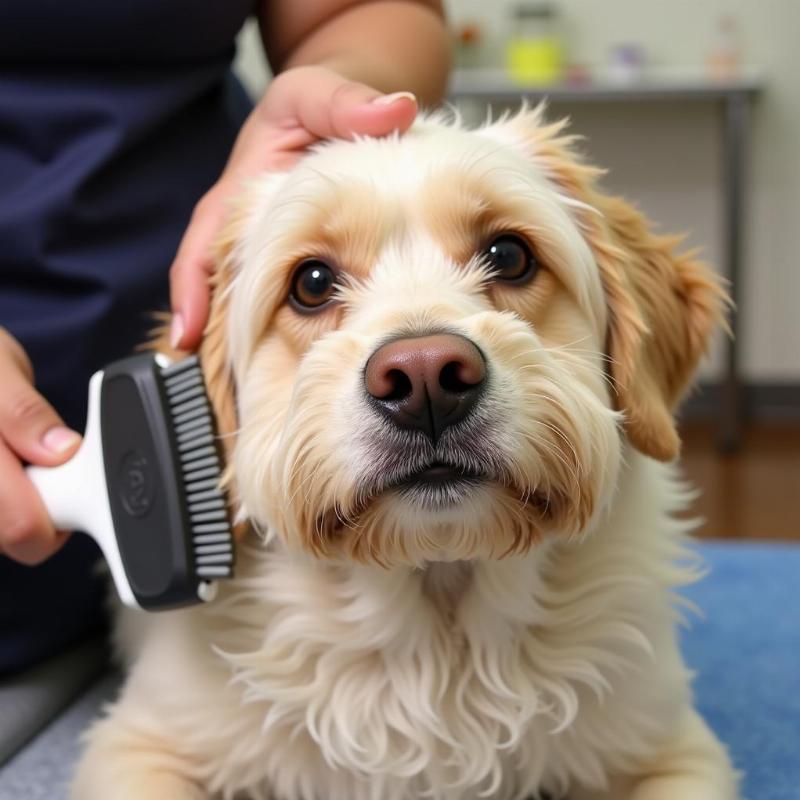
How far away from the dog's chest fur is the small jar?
9.57 ft

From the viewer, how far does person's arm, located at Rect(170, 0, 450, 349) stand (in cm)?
95

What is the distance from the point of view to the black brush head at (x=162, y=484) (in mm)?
846

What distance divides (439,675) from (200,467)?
245 mm

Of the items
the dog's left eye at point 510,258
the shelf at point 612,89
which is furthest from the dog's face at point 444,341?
the shelf at point 612,89

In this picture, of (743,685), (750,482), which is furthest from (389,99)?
(750,482)

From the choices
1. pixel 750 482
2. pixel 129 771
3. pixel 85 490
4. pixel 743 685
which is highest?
pixel 85 490

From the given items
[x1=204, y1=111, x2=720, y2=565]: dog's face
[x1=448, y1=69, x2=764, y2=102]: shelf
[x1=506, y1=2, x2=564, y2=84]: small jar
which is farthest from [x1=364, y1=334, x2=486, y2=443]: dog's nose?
[x1=506, y1=2, x2=564, y2=84]: small jar

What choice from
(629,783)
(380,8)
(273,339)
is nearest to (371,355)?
(273,339)

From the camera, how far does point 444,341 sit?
70cm

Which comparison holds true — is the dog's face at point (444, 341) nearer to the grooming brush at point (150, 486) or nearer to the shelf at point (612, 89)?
the grooming brush at point (150, 486)

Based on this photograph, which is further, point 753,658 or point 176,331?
point 753,658

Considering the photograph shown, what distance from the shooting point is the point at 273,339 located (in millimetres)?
919

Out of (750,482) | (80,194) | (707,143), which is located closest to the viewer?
(80,194)

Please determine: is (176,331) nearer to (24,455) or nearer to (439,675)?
(24,455)
